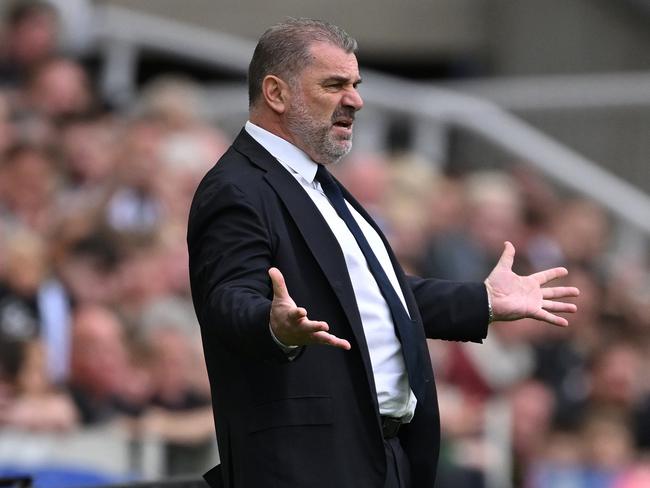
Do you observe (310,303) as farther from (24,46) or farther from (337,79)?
(24,46)

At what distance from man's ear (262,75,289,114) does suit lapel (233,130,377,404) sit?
0.41 ft

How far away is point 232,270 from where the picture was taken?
4250 millimetres

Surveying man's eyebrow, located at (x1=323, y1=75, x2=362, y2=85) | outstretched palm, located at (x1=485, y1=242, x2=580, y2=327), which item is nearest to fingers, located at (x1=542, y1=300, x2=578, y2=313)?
outstretched palm, located at (x1=485, y1=242, x2=580, y2=327)

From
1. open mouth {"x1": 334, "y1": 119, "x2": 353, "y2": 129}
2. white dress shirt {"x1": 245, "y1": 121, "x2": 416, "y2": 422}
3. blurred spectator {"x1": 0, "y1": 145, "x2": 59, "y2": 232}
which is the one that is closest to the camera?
white dress shirt {"x1": 245, "y1": 121, "x2": 416, "y2": 422}

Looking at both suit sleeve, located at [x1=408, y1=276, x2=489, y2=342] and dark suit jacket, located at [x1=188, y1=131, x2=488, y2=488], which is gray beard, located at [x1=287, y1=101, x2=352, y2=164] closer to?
dark suit jacket, located at [x1=188, y1=131, x2=488, y2=488]

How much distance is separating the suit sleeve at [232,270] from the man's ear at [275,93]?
30cm

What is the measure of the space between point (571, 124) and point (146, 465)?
23.2 ft

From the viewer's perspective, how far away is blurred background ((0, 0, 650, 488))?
25.8 feet

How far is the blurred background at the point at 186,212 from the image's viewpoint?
25.8 feet

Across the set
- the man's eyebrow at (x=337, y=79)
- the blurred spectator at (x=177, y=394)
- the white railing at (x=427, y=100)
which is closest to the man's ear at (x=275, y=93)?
the man's eyebrow at (x=337, y=79)

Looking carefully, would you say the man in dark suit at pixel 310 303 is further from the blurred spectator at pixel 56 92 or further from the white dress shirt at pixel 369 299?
the blurred spectator at pixel 56 92

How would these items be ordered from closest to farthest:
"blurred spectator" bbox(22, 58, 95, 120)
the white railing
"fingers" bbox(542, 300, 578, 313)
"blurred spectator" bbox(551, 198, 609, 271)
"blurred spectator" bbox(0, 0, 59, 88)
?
"fingers" bbox(542, 300, 578, 313) → "blurred spectator" bbox(22, 58, 95, 120) → "blurred spectator" bbox(0, 0, 59, 88) → "blurred spectator" bbox(551, 198, 609, 271) → the white railing

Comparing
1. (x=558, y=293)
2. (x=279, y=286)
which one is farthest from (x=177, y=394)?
(x=279, y=286)

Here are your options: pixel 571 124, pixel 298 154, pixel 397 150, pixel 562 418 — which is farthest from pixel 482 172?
pixel 298 154
